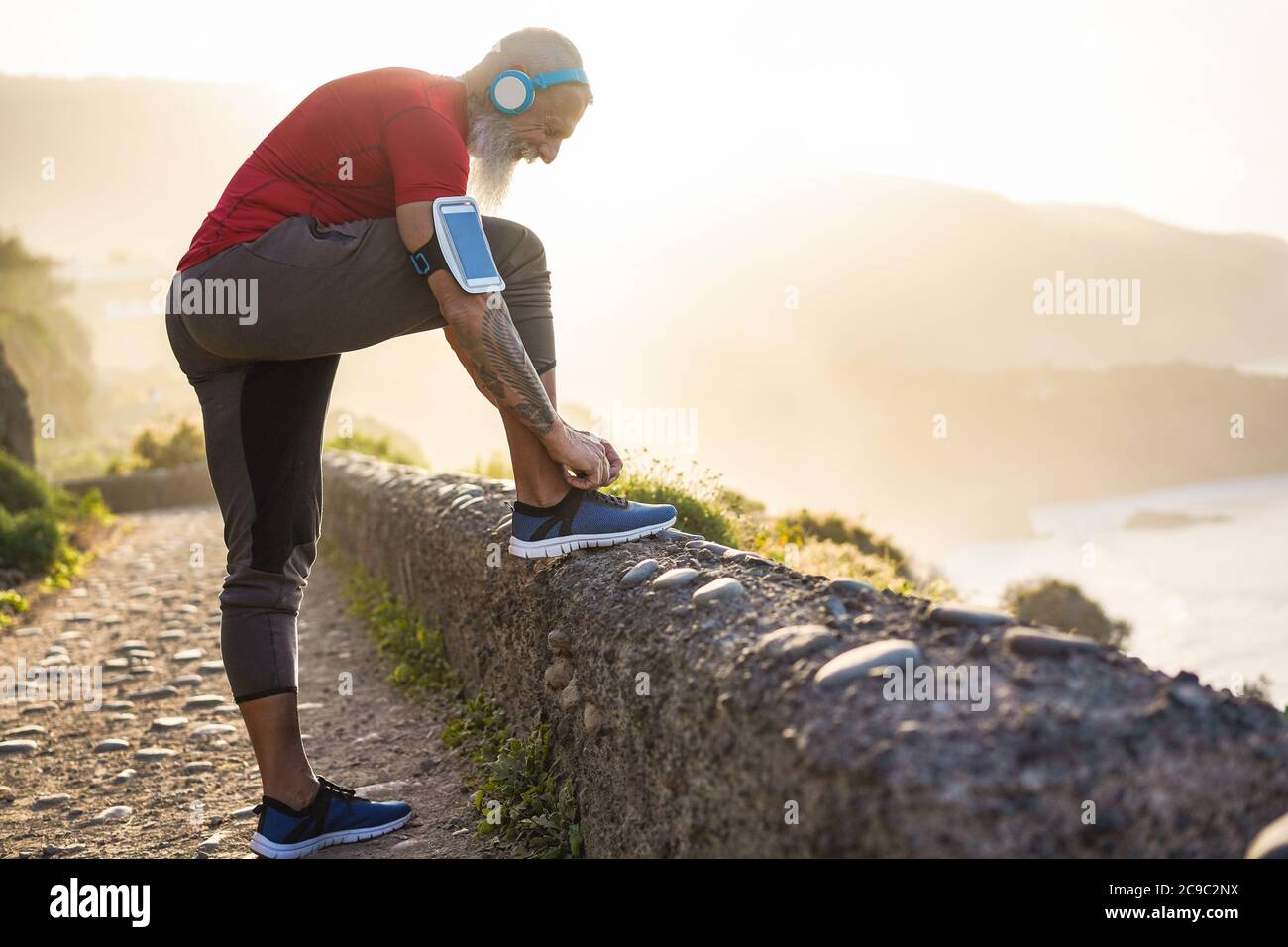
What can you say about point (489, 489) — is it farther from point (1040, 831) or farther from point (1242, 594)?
point (1242, 594)

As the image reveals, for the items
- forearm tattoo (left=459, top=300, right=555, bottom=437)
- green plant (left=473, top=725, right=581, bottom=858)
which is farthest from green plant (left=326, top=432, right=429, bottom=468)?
forearm tattoo (left=459, top=300, right=555, bottom=437)

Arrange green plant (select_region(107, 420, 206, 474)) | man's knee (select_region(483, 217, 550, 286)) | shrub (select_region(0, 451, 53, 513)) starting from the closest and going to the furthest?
1. man's knee (select_region(483, 217, 550, 286))
2. shrub (select_region(0, 451, 53, 513))
3. green plant (select_region(107, 420, 206, 474))

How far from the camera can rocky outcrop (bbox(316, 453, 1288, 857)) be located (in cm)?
136

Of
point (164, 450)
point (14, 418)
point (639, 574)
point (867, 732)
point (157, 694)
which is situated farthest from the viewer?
point (164, 450)

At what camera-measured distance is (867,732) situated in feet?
4.79

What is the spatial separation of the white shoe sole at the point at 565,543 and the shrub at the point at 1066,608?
12.0 metres

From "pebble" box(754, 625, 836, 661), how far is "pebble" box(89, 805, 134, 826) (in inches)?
100

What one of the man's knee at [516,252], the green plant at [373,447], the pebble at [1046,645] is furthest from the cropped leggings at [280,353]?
the green plant at [373,447]

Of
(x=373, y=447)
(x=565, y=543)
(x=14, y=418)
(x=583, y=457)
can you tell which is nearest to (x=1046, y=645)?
(x=583, y=457)

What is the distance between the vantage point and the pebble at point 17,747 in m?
3.85

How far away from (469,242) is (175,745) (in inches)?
111

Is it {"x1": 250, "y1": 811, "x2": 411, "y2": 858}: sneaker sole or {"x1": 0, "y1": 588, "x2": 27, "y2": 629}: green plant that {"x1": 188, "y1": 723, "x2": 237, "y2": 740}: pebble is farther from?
{"x1": 0, "y1": 588, "x2": 27, "y2": 629}: green plant

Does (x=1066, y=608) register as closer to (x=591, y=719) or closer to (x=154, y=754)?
(x=154, y=754)

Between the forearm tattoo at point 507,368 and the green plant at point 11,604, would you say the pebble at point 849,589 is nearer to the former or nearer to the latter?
the forearm tattoo at point 507,368
